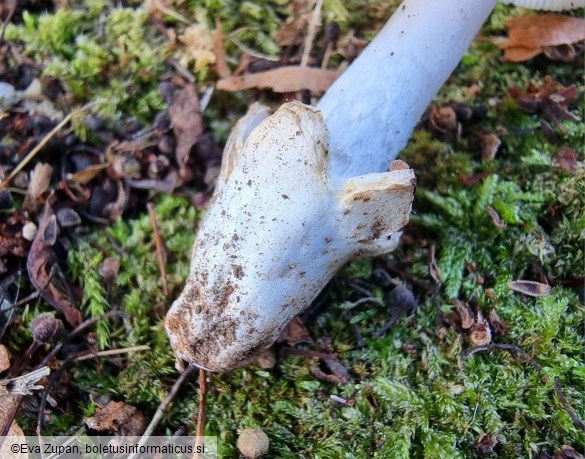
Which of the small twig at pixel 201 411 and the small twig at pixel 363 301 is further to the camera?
the small twig at pixel 363 301

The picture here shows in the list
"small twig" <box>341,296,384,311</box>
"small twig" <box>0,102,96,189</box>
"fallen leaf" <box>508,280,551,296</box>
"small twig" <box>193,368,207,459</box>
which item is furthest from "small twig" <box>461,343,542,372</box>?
"small twig" <box>0,102,96,189</box>

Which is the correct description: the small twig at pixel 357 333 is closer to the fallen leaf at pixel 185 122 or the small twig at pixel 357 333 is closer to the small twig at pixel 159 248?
the small twig at pixel 159 248

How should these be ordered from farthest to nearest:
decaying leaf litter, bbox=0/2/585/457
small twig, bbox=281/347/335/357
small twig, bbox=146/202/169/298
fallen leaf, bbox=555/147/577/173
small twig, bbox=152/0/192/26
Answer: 1. small twig, bbox=152/0/192/26
2. fallen leaf, bbox=555/147/577/173
3. small twig, bbox=146/202/169/298
4. small twig, bbox=281/347/335/357
5. decaying leaf litter, bbox=0/2/585/457

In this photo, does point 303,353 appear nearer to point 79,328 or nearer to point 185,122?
point 79,328

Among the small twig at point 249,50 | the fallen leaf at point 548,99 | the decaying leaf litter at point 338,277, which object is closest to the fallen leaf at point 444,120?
the decaying leaf litter at point 338,277

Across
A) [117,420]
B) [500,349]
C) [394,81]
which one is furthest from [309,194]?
[117,420]

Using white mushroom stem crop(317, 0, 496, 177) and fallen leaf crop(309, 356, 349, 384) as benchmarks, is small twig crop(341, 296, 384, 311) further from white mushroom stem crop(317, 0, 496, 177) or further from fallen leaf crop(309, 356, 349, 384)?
white mushroom stem crop(317, 0, 496, 177)
